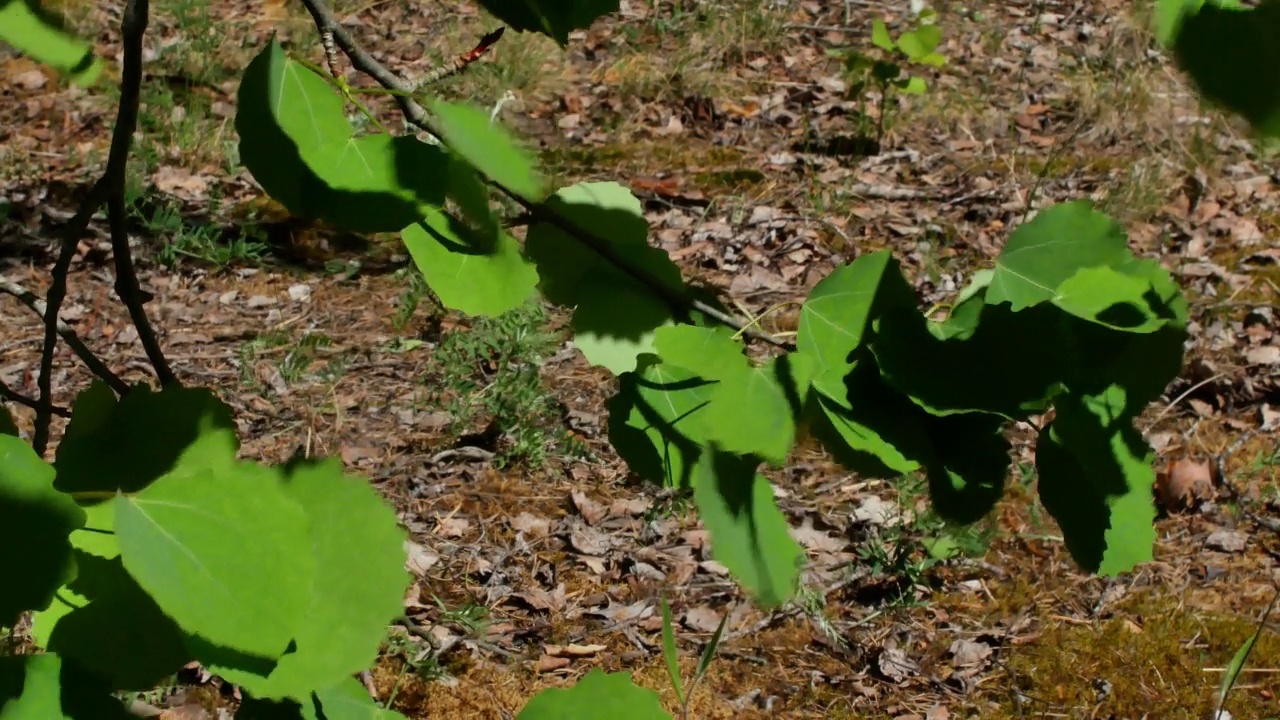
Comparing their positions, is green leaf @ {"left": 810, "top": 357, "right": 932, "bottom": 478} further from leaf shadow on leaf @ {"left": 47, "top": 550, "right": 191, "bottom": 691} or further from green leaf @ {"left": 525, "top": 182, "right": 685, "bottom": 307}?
leaf shadow on leaf @ {"left": 47, "top": 550, "right": 191, "bottom": 691}

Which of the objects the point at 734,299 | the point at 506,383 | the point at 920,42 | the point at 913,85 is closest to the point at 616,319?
the point at 734,299

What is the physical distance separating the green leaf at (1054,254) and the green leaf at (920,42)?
4043mm

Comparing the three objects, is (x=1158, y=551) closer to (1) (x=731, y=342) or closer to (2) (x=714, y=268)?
(2) (x=714, y=268)

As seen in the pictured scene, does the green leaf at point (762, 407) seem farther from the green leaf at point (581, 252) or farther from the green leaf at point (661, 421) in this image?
the green leaf at point (581, 252)

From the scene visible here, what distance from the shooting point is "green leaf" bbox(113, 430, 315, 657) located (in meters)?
0.46

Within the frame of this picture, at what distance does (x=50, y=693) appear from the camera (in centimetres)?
51

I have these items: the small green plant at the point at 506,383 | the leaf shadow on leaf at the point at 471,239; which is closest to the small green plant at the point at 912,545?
the small green plant at the point at 506,383

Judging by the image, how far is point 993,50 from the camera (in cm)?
552

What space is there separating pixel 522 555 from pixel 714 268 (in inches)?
59.8

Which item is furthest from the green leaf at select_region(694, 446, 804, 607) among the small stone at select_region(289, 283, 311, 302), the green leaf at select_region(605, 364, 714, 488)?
the small stone at select_region(289, 283, 311, 302)

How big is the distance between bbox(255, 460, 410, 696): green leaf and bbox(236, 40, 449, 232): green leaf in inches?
6.8

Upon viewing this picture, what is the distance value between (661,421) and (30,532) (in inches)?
14.2

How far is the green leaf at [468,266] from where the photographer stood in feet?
2.45

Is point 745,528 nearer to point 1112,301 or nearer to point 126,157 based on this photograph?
point 1112,301
